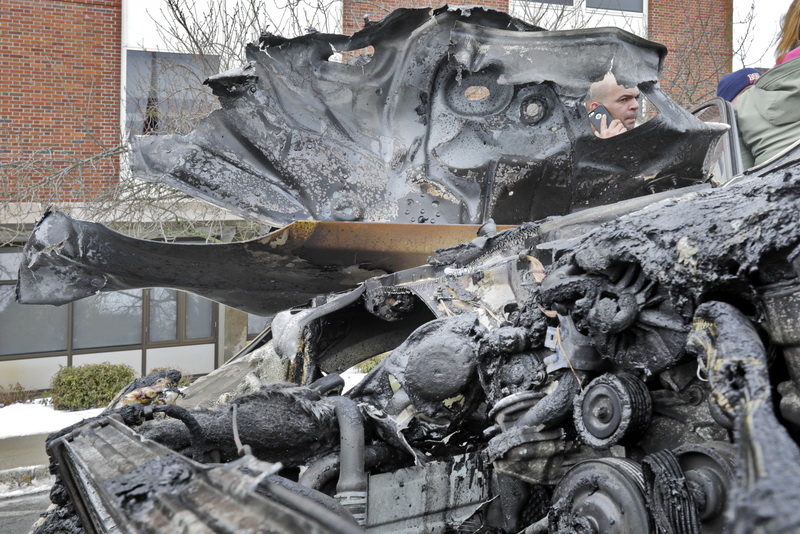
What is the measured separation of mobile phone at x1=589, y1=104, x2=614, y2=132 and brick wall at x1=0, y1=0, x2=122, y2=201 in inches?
401

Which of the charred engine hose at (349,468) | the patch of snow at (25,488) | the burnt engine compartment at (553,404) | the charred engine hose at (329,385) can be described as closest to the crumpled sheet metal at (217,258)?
the burnt engine compartment at (553,404)

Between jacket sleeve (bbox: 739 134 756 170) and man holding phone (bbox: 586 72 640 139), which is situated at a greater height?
man holding phone (bbox: 586 72 640 139)

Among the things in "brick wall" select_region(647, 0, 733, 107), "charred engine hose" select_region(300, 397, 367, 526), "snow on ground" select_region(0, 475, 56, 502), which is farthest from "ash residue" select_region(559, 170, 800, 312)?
"brick wall" select_region(647, 0, 733, 107)

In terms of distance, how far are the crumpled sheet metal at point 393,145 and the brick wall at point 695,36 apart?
9.88 meters

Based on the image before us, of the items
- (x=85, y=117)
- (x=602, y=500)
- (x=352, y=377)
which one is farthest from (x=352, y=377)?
(x=602, y=500)

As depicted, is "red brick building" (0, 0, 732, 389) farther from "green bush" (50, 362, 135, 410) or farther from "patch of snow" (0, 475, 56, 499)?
Answer: "patch of snow" (0, 475, 56, 499)

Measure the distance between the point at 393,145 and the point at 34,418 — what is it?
8.76 metres

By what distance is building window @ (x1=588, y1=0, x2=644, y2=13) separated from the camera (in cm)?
1416

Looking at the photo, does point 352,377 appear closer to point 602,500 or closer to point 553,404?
point 553,404

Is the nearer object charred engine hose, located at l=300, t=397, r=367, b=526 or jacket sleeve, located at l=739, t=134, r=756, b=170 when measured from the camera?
charred engine hose, located at l=300, t=397, r=367, b=526

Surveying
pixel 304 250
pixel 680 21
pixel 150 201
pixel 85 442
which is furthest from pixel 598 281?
pixel 680 21

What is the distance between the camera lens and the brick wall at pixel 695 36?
13969 millimetres

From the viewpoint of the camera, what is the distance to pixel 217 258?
4.83 m

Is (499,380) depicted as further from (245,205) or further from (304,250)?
(245,205)
